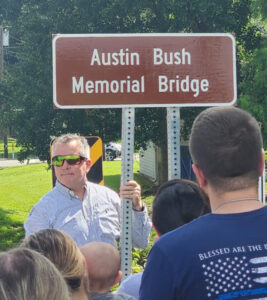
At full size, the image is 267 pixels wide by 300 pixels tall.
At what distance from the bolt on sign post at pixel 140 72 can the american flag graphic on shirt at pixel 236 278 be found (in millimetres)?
1676

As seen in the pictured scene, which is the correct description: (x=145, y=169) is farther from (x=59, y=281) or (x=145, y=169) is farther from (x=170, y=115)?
(x=59, y=281)

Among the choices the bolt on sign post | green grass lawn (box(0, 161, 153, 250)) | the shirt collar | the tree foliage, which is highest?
the tree foliage

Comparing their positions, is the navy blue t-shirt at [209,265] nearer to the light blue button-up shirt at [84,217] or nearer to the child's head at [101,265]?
the child's head at [101,265]

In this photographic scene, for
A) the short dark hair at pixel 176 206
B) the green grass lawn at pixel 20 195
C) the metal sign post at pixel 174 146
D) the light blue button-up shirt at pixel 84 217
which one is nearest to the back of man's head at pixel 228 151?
the short dark hair at pixel 176 206

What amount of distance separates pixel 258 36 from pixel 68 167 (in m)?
13.3

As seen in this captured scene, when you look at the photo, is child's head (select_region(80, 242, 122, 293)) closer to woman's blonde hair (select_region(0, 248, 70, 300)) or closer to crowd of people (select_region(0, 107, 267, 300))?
crowd of people (select_region(0, 107, 267, 300))

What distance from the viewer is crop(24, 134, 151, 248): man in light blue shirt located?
3.69 metres

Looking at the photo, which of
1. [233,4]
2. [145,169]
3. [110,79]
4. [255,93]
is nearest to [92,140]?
[110,79]

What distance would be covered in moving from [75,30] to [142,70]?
1191 cm

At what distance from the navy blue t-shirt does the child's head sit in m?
0.64

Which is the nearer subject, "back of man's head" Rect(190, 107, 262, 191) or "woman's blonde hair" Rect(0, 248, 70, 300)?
"woman's blonde hair" Rect(0, 248, 70, 300)

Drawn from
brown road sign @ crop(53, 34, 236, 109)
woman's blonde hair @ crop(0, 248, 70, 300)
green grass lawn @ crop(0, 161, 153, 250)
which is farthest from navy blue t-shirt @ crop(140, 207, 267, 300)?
green grass lawn @ crop(0, 161, 153, 250)

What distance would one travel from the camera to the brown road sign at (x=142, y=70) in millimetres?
3398

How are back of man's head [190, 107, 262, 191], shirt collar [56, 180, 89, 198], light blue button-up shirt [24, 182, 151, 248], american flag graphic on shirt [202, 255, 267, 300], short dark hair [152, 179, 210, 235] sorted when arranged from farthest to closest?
shirt collar [56, 180, 89, 198] < light blue button-up shirt [24, 182, 151, 248] < short dark hair [152, 179, 210, 235] < back of man's head [190, 107, 262, 191] < american flag graphic on shirt [202, 255, 267, 300]
